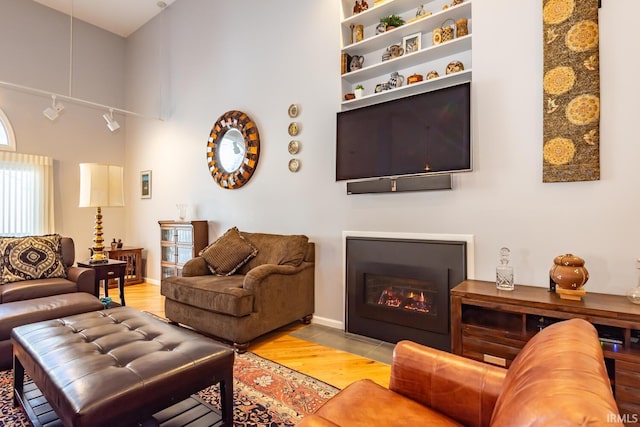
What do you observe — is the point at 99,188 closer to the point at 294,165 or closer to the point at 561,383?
the point at 294,165

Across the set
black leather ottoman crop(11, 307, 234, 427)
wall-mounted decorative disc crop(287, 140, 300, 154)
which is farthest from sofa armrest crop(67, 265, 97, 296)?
wall-mounted decorative disc crop(287, 140, 300, 154)

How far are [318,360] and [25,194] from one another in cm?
494

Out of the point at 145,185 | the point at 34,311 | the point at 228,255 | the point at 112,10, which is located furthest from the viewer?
the point at 145,185

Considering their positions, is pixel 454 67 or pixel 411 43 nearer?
pixel 454 67

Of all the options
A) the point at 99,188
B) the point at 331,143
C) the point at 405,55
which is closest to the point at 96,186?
the point at 99,188

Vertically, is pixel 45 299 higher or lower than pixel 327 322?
higher

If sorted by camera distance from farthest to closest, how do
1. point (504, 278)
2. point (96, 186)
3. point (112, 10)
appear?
point (112, 10), point (96, 186), point (504, 278)

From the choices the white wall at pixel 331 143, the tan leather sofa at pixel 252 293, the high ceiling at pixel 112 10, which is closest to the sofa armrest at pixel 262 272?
the tan leather sofa at pixel 252 293

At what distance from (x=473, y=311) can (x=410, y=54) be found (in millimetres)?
2044

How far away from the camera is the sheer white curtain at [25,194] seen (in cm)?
445

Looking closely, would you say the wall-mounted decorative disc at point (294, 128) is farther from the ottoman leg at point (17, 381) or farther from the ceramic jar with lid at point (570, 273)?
the ottoman leg at point (17, 381)

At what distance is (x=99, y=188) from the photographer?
3.48m

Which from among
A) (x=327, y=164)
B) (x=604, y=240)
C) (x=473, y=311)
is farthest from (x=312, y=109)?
(x=604, y=240)

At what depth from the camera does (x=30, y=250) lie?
2.98m
